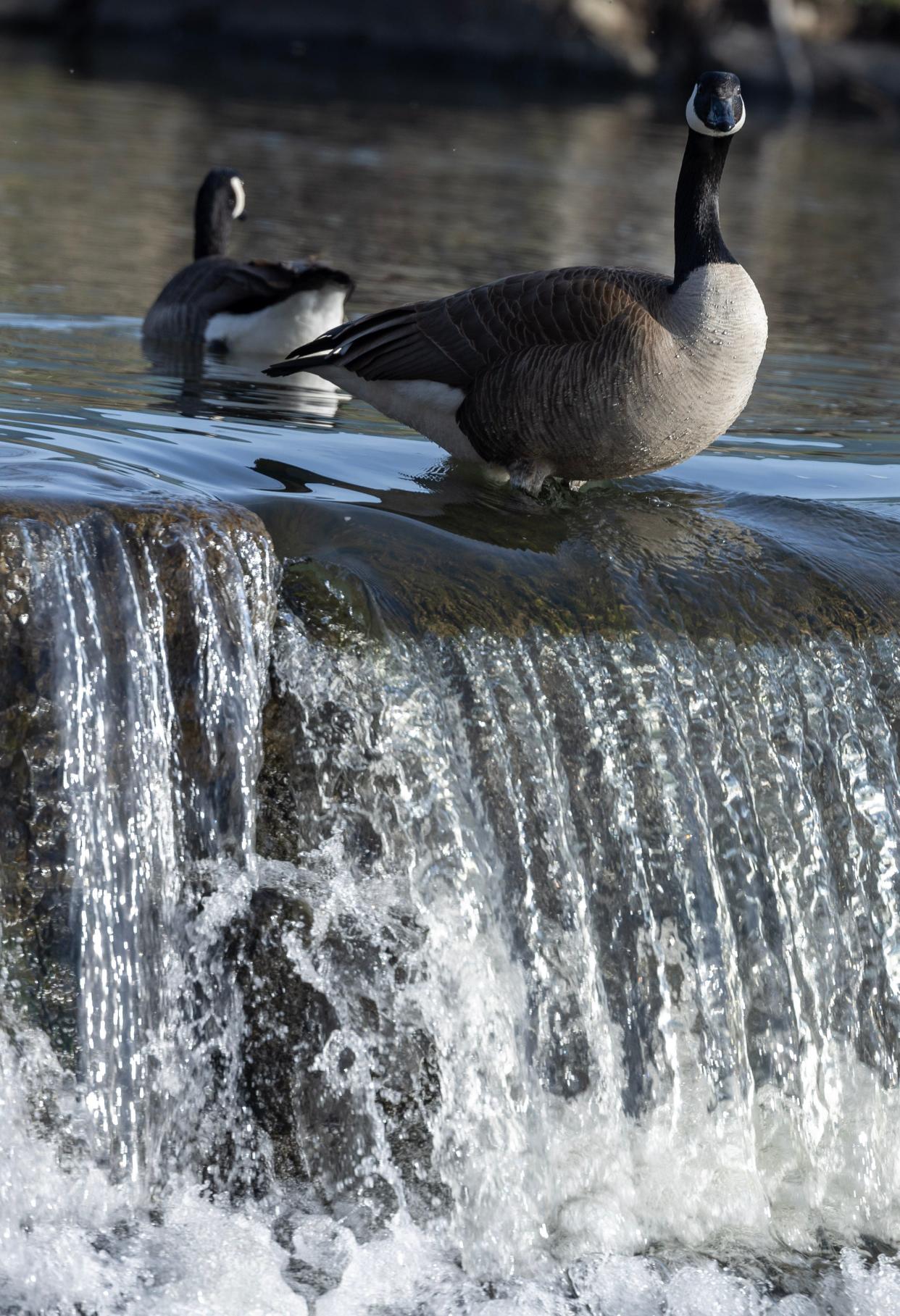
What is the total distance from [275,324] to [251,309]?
18 cm

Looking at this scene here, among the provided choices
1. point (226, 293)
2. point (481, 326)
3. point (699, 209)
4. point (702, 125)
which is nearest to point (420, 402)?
point (481, 326)

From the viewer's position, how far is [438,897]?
4.61 meters

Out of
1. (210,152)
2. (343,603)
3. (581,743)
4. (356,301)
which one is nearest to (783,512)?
(581,743)

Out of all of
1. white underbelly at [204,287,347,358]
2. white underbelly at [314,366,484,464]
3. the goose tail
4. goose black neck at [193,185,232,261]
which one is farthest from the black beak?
goose black neck at [193,185,232,261]

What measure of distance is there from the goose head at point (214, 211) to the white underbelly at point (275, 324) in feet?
6.88

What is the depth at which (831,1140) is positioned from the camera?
5000 millimetres

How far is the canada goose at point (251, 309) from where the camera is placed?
936cm

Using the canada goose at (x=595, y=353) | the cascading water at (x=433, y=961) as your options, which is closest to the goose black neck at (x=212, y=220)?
the canada goose at (x=595, y=353)

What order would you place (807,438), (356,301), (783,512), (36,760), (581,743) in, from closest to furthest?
(36,760)
(581,743)
(783,512)
(807,438)
(356,301)

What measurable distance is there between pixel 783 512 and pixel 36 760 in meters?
3.08

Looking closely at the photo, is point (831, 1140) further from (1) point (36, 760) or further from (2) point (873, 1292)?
(1) point (36, 760)

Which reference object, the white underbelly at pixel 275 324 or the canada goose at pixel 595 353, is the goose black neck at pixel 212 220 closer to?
the white underbelly at pixel 275 324

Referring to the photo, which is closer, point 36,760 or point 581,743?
point 36,760

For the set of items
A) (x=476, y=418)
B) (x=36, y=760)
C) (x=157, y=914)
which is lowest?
(x=157, y=914)
